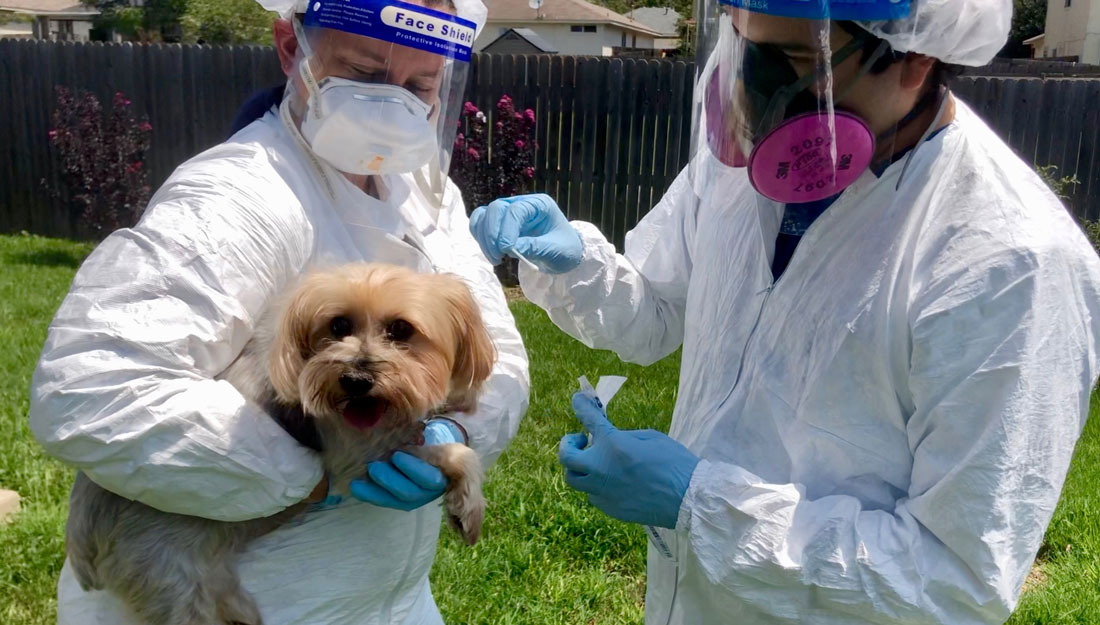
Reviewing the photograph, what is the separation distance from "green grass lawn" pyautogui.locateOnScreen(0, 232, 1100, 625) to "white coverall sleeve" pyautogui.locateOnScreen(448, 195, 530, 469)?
176 cm

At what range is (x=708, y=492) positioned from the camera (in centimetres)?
179

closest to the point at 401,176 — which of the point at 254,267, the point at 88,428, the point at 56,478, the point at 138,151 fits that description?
the point at 254,267

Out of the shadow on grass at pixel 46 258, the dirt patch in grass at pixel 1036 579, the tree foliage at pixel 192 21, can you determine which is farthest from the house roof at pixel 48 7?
the dirt patch in grass at pixel 1036 579

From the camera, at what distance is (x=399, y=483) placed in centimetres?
197

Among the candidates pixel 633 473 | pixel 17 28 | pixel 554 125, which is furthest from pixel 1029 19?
pixel 633 473

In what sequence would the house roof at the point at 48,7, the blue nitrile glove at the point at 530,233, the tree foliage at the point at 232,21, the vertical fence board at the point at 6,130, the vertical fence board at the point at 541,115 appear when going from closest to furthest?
the blue nitrile glove at the point at 530,233, the vertical fence board at the point at 541,115, the vertical fence board at the point at 6,130, the tree foliage at the point at 232,21, the house roof at the point at 48,7

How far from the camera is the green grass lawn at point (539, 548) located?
3.92 m

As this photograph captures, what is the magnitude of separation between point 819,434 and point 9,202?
1264 centimetres

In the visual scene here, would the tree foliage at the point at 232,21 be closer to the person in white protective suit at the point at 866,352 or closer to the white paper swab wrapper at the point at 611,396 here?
the white paper swab wrapper at the point at 611,396

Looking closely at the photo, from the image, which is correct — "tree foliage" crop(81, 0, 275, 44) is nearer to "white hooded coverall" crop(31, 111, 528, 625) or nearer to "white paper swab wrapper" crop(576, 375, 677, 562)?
"white hooded coverall" crop(31, 111, 528, 625)

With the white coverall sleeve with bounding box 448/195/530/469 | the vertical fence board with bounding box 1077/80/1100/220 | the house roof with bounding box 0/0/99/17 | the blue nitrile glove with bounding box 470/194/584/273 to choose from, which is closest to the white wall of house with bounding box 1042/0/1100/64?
the vertical fence board with bounding box 1077/80/1100/220

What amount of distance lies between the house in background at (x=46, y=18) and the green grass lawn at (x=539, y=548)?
1619 inches

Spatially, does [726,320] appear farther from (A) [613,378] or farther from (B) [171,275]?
(B) [171,275]

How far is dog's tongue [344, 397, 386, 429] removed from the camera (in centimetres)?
201
